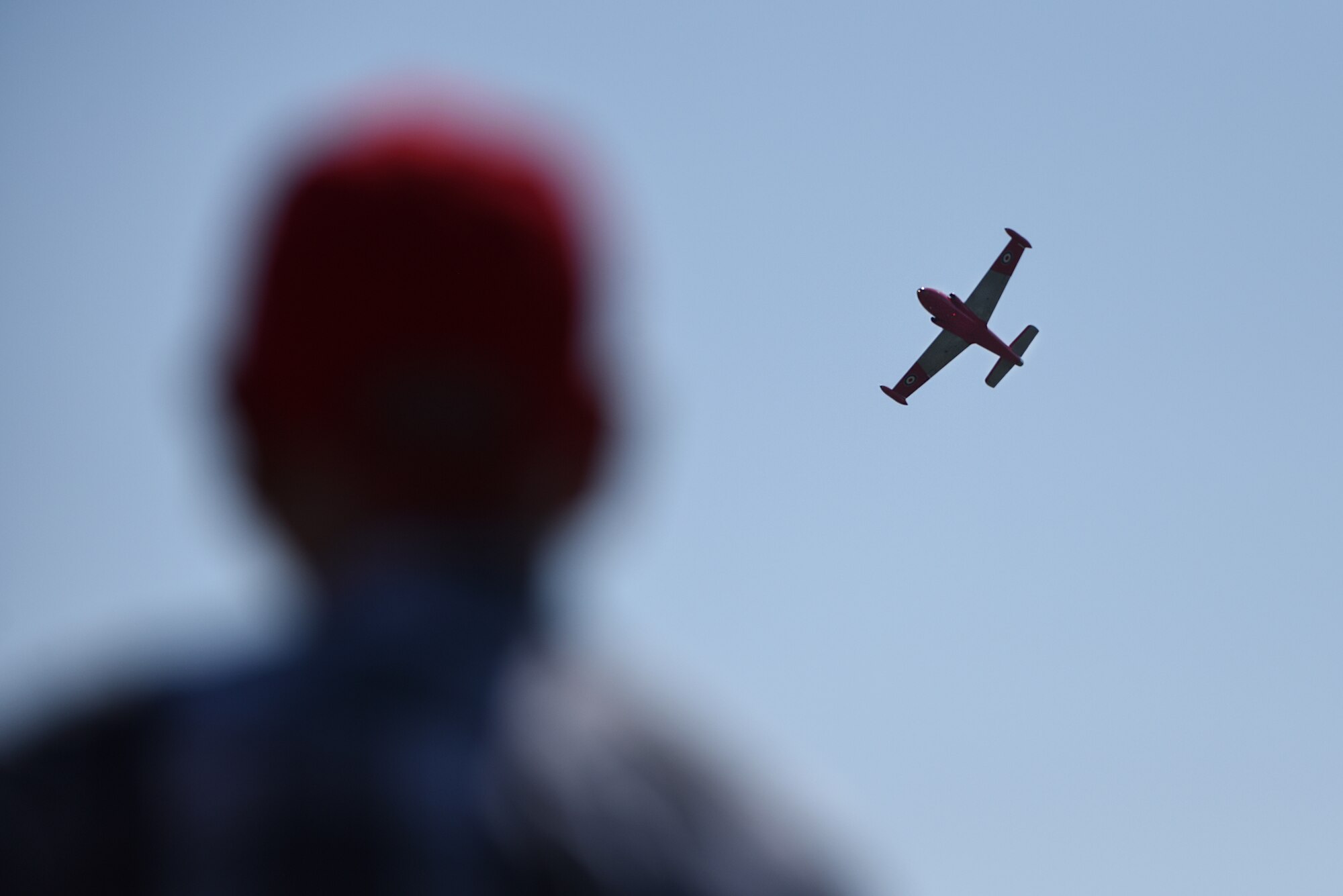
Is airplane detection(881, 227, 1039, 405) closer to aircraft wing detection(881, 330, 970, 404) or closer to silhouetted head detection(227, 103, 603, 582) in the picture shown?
aircraft wing detection(881, 330, 970, 404)

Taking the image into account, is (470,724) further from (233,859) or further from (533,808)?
(233,859)

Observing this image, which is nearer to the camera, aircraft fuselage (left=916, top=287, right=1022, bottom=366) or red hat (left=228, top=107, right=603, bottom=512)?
red hat (left=228, top=107, right=603, bottom=512)

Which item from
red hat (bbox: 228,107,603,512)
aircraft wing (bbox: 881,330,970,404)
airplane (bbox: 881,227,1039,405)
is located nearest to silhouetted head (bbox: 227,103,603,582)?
red hat (bbox: 228,107,603,512)

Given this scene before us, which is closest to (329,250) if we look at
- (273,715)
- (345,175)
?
(345,175)

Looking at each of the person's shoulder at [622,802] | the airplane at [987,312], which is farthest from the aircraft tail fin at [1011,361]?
A: the person's shoulder at [622,802]

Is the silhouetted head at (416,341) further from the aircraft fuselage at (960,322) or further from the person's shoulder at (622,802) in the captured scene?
the aircraft fuselage at (960,322)

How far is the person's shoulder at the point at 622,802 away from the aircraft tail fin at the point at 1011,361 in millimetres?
58580

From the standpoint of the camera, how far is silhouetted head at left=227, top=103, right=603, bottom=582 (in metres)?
2.60

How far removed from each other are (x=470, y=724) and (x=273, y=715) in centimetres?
31

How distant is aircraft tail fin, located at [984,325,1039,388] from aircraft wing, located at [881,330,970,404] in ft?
11.8

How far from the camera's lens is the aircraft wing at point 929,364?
6550cm

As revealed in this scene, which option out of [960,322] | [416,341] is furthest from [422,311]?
[960,322]

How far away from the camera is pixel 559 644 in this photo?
2781mm

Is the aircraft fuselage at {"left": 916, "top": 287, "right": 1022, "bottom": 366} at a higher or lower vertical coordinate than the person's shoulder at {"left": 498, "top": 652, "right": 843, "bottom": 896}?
higher
